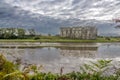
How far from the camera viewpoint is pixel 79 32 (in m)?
134

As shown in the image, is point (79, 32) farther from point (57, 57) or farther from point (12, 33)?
point (57, 57)

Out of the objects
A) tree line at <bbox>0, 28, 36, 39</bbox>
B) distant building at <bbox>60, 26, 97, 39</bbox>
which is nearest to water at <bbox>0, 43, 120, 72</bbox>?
tree line at <bbox>0, 28, 36, 39</bbox>

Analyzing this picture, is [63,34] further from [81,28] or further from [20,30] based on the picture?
[20,30]

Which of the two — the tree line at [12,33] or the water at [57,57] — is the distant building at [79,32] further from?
the water at [57,57]

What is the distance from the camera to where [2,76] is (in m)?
6.84

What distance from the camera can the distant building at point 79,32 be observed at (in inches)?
5157

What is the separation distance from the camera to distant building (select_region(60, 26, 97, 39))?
430 feet

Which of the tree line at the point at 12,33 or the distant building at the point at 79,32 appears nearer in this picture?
the tree line at the point at 12,33

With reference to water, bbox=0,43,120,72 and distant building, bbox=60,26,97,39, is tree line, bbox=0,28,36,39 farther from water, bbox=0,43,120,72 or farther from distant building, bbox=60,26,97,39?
water, bbox=0,43,120,72

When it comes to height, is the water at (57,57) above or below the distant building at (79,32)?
above

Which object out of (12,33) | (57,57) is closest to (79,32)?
(12,33)

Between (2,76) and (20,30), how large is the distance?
9920cm

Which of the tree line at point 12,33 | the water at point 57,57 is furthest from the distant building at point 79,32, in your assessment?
the water at point 57,57

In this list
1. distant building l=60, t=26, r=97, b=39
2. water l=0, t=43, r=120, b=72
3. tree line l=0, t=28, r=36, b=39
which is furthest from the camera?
distant building l=60, t=26, r=97, b=39
